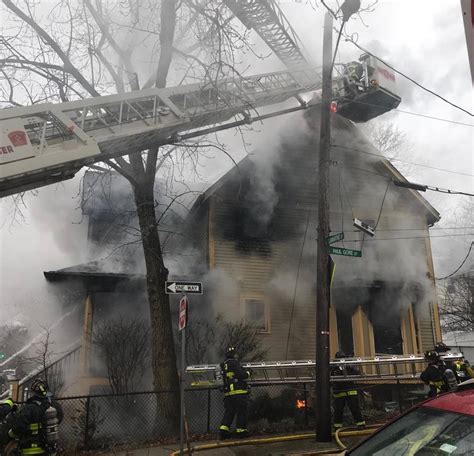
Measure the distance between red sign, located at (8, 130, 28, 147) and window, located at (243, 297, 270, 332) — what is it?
8.26m

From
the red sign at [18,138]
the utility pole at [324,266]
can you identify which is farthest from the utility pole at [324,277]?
the red sign at [18,138]

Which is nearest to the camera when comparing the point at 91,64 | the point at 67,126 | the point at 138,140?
the point at 67,126

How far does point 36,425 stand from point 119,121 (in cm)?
387

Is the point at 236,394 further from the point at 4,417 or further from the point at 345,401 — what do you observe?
the point at 4,417

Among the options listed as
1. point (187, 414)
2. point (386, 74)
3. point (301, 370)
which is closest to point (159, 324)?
point (187, 414)

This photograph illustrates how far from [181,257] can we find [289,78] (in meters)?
5.39

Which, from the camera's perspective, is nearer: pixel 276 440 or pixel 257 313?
pixel 276 440

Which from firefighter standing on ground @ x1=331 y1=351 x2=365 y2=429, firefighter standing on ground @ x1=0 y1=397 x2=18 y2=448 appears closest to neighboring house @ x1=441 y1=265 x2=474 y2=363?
firefighter standing on ground @ x1=331 y1=351 x2=365 y2=429

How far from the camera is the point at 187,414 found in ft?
31.9

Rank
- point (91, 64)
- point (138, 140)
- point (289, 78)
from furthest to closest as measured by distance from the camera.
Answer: point (289, 78) < point (91, 64) < point (138, 140)

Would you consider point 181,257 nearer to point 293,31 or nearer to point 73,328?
point 73,328

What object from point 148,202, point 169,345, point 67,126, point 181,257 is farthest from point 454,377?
point 181,257

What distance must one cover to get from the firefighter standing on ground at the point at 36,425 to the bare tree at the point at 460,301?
30.2 meters

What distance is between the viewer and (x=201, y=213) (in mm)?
13828
